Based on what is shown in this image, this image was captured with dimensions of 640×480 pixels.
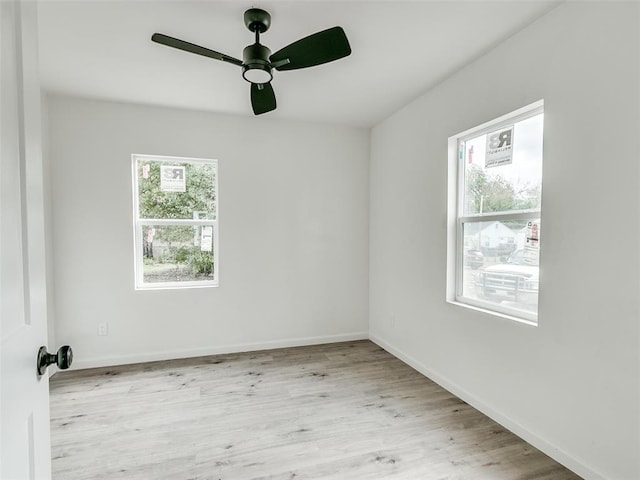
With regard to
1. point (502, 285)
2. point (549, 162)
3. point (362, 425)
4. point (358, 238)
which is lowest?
point (362, 425)

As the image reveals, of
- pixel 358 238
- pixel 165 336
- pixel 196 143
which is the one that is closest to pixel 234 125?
pixel 196 143

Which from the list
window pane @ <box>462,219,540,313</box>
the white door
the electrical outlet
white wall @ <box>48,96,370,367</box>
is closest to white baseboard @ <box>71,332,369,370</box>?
white wall @ <box>48,96,370,367</box>

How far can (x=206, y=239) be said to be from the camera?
3576mm

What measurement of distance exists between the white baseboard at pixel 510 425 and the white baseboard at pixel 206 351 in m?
0.84

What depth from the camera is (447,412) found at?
2438 mm

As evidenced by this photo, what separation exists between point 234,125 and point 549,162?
2881 millimetres

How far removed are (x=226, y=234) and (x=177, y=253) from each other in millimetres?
540

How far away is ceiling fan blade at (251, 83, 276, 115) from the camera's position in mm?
2212

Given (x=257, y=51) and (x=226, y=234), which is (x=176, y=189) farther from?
(x=257, y=51)

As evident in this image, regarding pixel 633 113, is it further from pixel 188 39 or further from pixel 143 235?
pixel 143 235

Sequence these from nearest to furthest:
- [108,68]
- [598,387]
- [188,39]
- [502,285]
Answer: [598,387] → [188,39] → [502,285] → [108,68]

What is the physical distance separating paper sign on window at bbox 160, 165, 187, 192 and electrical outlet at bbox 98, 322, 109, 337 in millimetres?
1429

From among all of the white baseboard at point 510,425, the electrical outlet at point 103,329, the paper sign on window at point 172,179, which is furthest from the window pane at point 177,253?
the white baseboard at point 510,425

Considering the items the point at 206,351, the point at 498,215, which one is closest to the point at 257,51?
the point at 498,215
